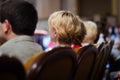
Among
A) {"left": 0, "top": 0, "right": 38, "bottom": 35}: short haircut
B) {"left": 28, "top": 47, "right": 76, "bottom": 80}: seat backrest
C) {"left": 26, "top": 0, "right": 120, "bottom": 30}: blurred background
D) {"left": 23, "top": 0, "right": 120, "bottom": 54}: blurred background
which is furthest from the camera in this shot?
{"left": 26, "top": 0, "right": 120, "bottom": 30}: blurred background

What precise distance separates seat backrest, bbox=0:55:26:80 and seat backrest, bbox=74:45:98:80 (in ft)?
2.03

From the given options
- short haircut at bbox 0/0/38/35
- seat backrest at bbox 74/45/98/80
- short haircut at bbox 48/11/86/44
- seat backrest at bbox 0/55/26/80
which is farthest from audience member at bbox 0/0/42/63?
seat backrest at bbox 0/55/26/80

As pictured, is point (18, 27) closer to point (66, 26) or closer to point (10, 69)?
point (66, 26)

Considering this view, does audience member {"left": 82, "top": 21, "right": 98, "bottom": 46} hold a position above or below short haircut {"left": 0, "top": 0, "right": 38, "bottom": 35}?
below

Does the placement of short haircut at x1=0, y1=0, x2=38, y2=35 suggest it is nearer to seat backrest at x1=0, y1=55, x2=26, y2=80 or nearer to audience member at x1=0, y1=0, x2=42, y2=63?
audience member at x1=0, y1=0, x2=42, y2=63

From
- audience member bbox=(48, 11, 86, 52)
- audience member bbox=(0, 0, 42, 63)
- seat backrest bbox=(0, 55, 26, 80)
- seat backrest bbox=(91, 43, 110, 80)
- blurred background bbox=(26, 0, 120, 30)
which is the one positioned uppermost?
seat backrest bbox=(0, 55, 26, 80)

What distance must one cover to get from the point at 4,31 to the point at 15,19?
5.5 inches

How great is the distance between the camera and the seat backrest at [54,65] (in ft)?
3.99

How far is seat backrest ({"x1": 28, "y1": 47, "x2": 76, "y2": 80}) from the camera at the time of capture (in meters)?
1.22

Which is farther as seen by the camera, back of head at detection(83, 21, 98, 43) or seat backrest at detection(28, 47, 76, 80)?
back of head at detection(83, 21, 98, 43)

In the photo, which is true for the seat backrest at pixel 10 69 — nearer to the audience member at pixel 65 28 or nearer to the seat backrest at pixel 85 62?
the seat backrest at pixel 85 62

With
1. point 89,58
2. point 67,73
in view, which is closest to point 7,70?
point 67,73

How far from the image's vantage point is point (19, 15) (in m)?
1.85

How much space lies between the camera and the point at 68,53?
141 centimetres
